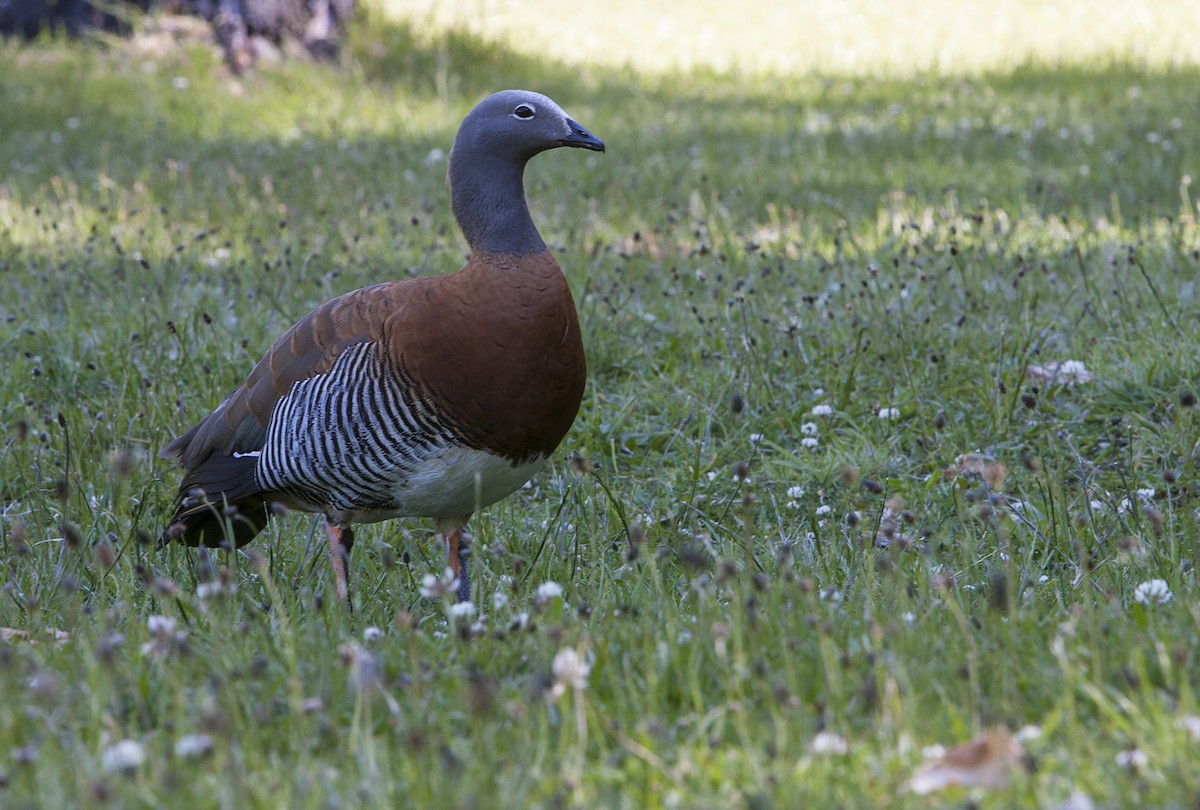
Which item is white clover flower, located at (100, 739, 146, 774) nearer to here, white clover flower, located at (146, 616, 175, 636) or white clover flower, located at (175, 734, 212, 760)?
white clover flower, located at (175, 734, 212, 760)

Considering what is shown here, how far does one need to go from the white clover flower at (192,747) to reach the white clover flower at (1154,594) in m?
2.02

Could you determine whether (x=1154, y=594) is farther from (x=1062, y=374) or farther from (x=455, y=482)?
(x=1062, y=374)

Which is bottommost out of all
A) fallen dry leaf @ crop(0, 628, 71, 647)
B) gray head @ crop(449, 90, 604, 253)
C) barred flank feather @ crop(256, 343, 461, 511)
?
fallen dry leaf @ crop(0, 628, 71, 647)

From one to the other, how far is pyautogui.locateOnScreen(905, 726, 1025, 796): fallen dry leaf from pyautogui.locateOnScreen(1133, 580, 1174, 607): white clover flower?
35.2 inches

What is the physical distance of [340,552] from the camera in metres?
4.30

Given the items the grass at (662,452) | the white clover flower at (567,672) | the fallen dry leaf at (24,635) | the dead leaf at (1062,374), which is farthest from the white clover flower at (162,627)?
the dead leaf at (1062,374)

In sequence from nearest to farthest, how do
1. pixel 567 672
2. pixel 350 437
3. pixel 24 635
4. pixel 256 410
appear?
pixel 567 672, pixel 24 635, pixel 350 437, pixel 256 410

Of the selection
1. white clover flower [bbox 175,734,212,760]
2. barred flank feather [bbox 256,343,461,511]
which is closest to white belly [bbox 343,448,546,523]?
barred flank feather [bbox 256,343,461,511]

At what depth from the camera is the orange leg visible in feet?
13.8

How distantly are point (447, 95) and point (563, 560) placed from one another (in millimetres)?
8136

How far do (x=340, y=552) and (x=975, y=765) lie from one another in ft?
7.66

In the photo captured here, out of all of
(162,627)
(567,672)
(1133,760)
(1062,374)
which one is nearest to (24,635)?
(162,627)

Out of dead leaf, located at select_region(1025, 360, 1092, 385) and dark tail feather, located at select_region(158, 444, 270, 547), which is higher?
dead leaf, located at select_region(1025, 360, 1092, 385)

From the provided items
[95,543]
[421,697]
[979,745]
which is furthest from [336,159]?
[979,745]
